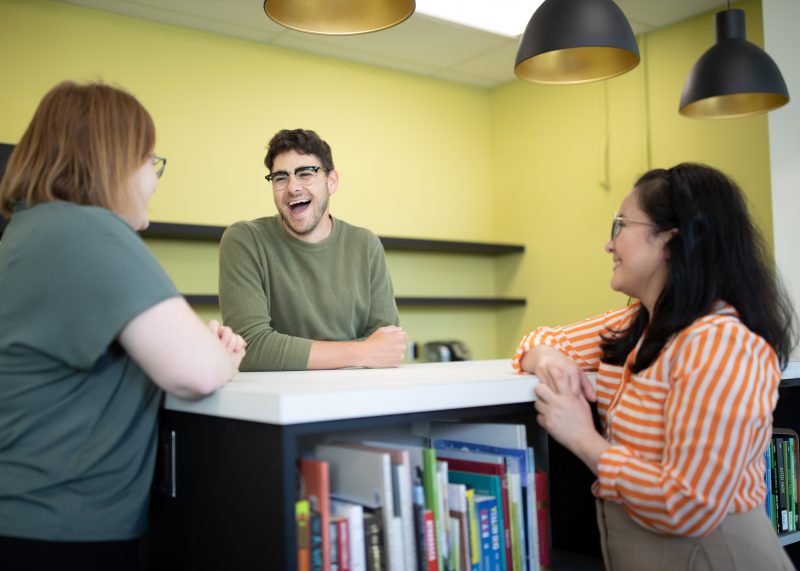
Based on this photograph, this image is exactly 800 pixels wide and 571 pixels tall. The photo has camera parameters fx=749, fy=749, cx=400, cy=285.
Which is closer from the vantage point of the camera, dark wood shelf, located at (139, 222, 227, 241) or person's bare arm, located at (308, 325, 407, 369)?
person's bare arm, located at (308, 325, 407, 369)

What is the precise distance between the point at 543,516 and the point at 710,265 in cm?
50

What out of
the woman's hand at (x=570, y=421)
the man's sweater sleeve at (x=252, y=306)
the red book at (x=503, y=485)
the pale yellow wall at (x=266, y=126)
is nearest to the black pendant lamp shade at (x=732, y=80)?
the man's sweater sleeve at (x=252, y=306)

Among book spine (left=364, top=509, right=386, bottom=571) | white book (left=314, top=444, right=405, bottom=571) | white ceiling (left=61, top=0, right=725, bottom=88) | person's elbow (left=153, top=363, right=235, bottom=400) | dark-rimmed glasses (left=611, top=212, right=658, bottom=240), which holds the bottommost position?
book spine (left=364, top=509, right=386, bottom=571)

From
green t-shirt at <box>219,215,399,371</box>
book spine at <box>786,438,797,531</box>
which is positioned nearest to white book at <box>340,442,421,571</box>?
green t-shirt at <box>219,215,399,371</box>

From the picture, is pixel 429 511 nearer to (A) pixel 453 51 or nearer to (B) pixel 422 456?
(B) pixel 422 456

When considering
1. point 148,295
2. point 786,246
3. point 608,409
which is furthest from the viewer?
point 786,246

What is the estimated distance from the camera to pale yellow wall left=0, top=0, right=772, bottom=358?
358 centimetres

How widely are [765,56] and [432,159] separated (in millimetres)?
2388

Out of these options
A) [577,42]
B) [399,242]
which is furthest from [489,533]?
[399,242]

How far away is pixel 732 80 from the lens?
2.53 metres

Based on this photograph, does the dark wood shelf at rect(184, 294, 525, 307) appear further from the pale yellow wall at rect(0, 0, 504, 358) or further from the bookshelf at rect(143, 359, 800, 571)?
the bookshelf at rect(143, 359, 800, 571)

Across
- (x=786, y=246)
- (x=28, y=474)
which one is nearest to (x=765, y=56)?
(x=786, y=246)

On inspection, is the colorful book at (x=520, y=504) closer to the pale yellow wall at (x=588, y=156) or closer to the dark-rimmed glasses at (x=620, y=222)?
the dark-rimmed glasses at (x=620, y=222)

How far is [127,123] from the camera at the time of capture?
112 centimetres
